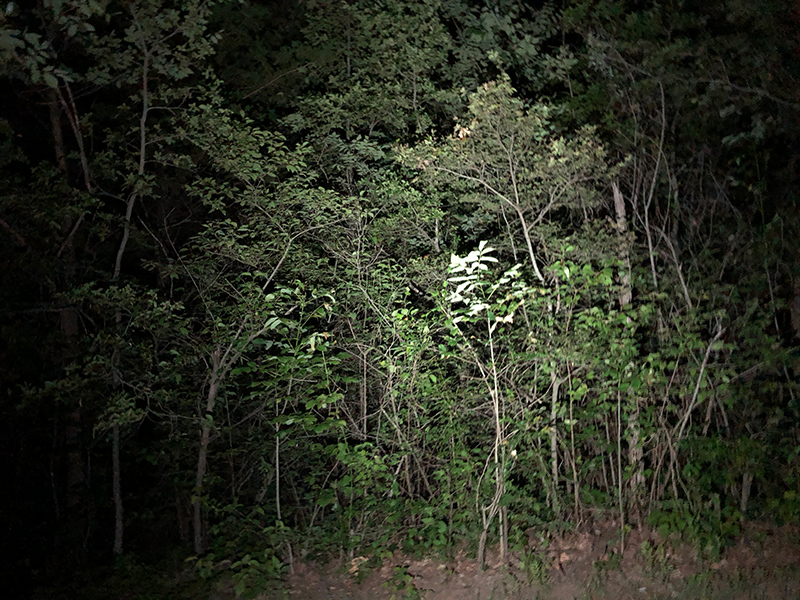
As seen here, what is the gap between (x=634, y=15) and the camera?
721 centimetres

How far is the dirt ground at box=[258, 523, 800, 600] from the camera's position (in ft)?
14.6

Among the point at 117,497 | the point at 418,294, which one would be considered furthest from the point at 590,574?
the point at 117,497

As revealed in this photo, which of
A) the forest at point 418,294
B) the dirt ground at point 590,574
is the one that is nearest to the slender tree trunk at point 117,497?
the forest at point 418,294

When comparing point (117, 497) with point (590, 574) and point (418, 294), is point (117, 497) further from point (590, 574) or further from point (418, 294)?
point (590, 574)

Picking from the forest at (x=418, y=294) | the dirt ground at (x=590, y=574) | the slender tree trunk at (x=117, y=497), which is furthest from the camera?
the slender tree trunk at (x=117, y=497)

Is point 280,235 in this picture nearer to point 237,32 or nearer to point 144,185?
point 144,185

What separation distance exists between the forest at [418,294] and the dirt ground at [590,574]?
5.0 inches

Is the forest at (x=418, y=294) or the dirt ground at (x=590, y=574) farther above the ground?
the forest at (x=418, y=294)

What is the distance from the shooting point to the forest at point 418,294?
522 cm

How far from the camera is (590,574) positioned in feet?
15.5

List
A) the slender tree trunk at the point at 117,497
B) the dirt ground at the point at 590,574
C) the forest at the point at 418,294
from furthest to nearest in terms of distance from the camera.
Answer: the slender tree trunk at the point at 117,497 < the forest at the point at 418,294 < the dirt ground at the point at 590,574

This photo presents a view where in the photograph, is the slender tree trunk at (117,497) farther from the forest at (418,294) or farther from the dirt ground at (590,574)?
the dirt ground at (590,574)

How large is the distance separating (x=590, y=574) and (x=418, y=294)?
137 inches

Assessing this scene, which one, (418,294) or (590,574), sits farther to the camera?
(418,294)
